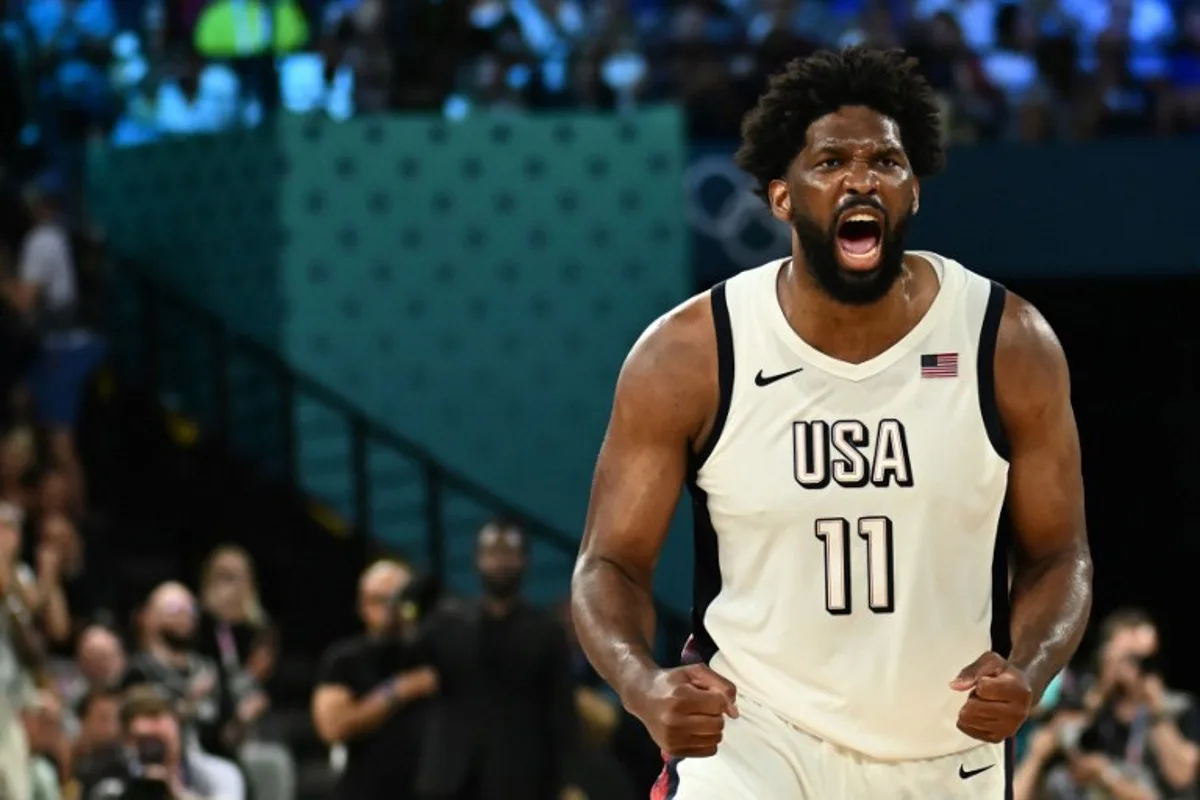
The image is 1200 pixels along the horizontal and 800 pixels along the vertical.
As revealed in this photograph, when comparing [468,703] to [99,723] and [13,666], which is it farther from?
[13,666]

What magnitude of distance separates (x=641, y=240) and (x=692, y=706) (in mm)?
11821

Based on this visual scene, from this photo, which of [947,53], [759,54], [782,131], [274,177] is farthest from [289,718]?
[782,131]

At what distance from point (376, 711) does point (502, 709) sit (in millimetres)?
533

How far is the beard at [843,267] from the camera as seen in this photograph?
187 inches

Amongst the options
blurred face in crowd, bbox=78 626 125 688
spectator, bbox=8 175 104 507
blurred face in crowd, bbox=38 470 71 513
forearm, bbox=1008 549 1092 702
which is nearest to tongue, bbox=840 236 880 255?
forearm, bbox=1008 549 1092 702

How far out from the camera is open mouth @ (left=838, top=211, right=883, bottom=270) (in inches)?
187

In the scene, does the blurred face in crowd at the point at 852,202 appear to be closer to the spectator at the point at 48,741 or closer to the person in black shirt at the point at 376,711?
the person in black shirt at the point at 376,711

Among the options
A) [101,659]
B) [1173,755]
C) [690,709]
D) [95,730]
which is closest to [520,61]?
[101,659]

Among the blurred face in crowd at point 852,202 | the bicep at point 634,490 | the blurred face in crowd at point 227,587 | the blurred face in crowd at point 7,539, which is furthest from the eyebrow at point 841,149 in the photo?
the blurred face in crowd at point 227,587

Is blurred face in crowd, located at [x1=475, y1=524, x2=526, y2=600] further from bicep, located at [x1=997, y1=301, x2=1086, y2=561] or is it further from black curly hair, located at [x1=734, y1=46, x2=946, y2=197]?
bicep, located at [x1=997, y1=301, x2=1086, y2=561]

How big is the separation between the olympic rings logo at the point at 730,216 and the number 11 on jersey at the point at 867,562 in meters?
11.1

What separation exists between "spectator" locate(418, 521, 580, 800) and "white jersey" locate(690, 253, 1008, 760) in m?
5.48

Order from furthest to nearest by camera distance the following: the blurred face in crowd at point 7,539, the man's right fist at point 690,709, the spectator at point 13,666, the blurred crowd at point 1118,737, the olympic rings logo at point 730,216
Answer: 1. the olympic rings logo at point 730,216
2. the blurred crowd at point 1118,737
3. the blurred face in crowd at point 7,539
4. the spectator at point 13,666
5. the man's right fist at point 690,709

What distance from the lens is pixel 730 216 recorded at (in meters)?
16.1
